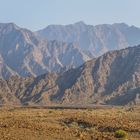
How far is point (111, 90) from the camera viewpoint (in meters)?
187

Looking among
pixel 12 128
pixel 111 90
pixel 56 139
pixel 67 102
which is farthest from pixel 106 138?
pixel 111 90

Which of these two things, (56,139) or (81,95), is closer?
(56,139)

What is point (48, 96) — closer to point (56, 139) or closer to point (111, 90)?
point (111, 90)

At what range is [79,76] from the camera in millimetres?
190000

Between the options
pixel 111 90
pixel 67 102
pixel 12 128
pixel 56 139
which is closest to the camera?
pixel 56 139

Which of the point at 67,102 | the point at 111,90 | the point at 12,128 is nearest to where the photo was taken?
the point at 12,128

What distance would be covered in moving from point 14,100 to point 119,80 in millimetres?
43714

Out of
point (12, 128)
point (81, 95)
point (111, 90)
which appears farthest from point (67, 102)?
point (12, 128)

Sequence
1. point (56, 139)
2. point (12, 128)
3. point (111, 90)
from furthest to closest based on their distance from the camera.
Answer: point (111, 90), point (12, 128), point (56, 139)

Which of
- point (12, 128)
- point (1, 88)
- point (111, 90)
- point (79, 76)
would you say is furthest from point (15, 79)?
point (12, 128)

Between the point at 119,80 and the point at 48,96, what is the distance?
31067 mm

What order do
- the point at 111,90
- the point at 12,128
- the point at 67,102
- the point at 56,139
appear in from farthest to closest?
1. the point at 111,90
2. the point at 67,102
3. the point at 12,128
4. the point at 56,139

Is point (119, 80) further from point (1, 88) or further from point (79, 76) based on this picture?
point (1, 88)

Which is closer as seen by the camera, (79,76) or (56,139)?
(56,139)
